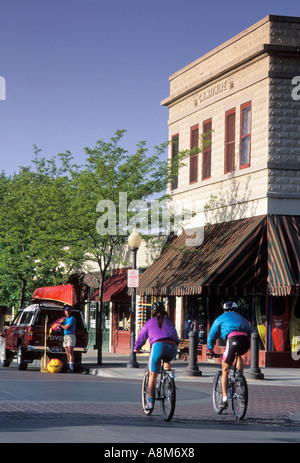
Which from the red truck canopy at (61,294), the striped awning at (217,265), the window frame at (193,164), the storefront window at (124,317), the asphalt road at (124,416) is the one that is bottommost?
the asphalt road at (124,416)

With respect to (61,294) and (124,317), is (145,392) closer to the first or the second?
(61,294)

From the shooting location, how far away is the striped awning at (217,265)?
79.0ft

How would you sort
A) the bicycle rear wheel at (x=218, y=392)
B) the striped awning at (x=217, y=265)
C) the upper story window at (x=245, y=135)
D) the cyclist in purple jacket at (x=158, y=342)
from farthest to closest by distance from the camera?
the upper story window at (x=245, y=135) → the striped awning at (x=217, y=265) → the bicycle rear wheel at (x=218, y=392) → the cyclist in purple jacket at (x=158, y=342)

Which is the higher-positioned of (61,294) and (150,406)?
(61,294)

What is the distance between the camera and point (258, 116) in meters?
26.1

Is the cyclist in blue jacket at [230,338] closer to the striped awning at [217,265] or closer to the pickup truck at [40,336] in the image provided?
the striped awning at [217,265]

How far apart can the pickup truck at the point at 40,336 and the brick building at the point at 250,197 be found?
3.48 meters

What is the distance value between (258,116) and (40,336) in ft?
30.7

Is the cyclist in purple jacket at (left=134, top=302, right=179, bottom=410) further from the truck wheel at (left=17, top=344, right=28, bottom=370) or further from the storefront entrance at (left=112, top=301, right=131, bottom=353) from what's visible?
the storefront entrance at (left=112, top=301, right=131, bottom=353)

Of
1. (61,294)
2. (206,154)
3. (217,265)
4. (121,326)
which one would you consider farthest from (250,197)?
(121,326)

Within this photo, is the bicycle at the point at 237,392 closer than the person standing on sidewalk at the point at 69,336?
Yes

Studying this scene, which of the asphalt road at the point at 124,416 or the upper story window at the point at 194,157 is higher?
the upper story window at the point at 194,157

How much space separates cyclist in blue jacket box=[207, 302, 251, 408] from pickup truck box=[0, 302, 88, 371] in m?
11.5

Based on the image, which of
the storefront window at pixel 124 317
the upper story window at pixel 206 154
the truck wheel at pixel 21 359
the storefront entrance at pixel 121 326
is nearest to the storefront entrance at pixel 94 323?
the storefront entrance at pixel 121 326
